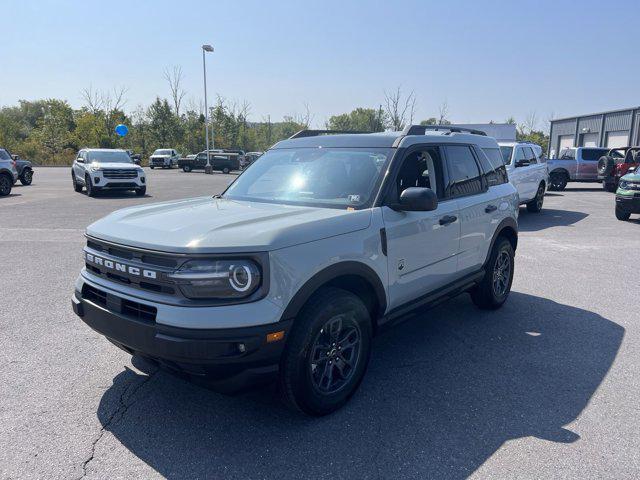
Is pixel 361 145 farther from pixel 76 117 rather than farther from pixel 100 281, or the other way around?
pixel 76 117

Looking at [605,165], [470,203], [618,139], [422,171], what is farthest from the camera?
[618,139]

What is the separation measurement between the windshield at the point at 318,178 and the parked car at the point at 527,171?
985 centimetres

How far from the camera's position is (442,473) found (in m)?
2.68

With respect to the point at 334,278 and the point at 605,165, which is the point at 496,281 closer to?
the point at 334,278

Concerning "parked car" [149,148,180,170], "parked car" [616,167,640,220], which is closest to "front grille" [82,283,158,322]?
"parked car" [616,167,640,220]

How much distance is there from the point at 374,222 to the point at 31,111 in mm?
100686

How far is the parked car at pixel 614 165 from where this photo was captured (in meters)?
20.0

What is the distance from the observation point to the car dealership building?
37.8 metres

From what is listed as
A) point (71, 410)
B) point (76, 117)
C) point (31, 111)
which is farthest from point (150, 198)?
point (31, 111)

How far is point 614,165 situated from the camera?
2086 cm

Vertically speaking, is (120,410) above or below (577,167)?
below

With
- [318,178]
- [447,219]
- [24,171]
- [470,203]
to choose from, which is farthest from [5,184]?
[447,219]

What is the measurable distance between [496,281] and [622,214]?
30.8 feet

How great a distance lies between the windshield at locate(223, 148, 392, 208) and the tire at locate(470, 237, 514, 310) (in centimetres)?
214
